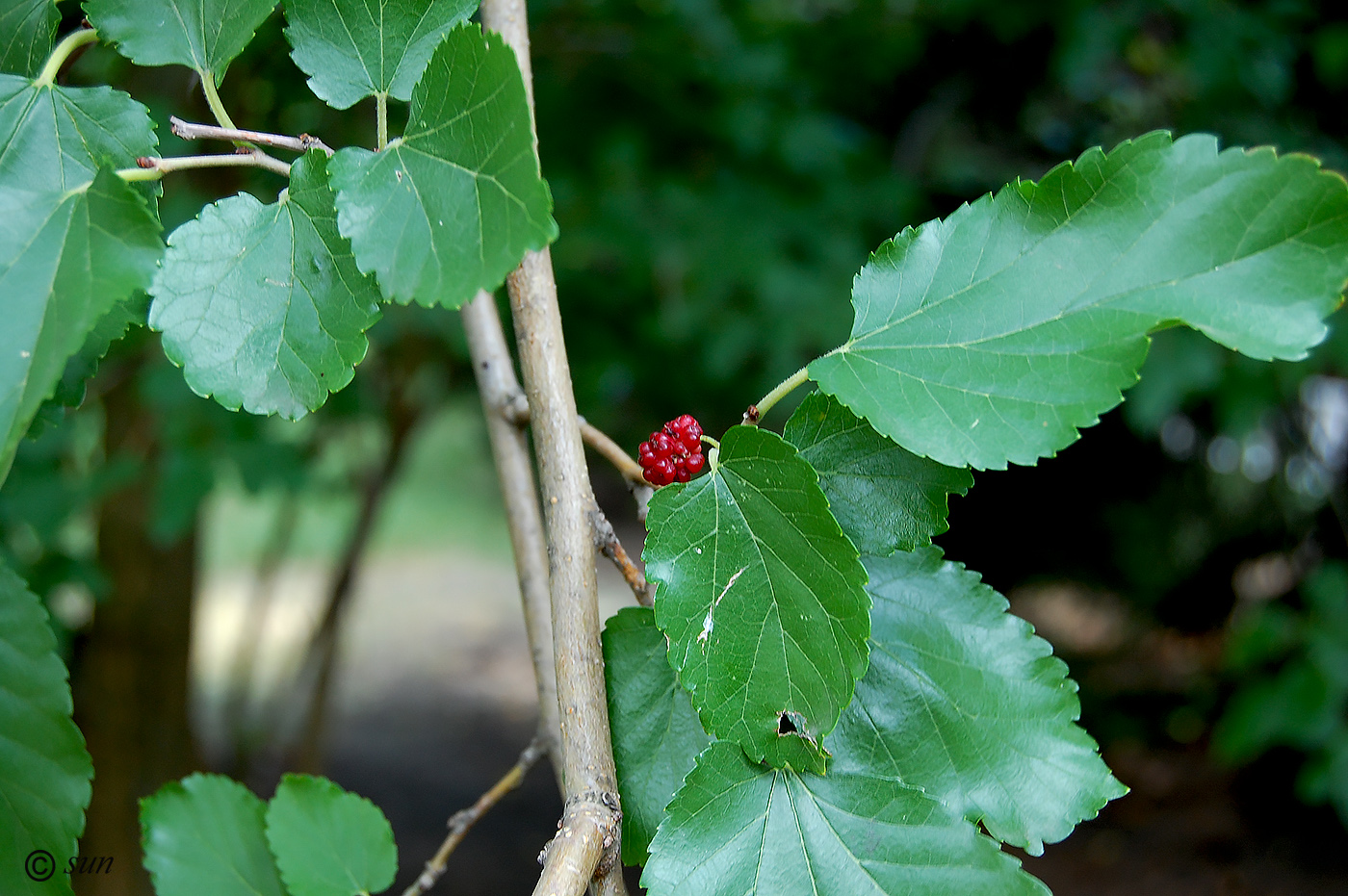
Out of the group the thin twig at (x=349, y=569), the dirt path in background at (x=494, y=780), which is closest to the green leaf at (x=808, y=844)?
the dirt path in background at (x=494, y=780)

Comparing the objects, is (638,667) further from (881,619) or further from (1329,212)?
(1329,212)

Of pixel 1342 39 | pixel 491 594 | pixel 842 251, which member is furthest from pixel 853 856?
pixel 491 594

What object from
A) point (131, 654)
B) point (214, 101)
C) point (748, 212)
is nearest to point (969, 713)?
point (214, 101)

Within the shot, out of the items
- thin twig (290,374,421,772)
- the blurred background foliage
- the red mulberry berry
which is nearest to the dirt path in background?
the blurred background foliage

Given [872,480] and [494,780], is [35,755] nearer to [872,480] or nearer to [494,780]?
[872,480]

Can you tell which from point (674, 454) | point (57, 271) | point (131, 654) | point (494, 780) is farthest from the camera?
point (494, 780)

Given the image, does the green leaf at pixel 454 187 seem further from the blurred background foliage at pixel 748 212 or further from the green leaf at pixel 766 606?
the blurred background foliage at pixel 748 212

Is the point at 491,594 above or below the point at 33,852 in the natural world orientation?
above
